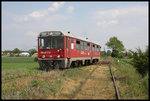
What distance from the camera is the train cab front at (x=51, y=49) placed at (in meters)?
14.5

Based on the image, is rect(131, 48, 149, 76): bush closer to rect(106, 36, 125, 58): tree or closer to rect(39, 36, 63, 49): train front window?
rect(39, 36, 63, 49): train front window

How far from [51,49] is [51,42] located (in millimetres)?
544

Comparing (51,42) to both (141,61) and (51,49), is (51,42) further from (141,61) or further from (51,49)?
(141,61)

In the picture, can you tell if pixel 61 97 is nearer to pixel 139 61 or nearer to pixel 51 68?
pixel 139 61

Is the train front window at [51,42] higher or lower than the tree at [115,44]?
lower

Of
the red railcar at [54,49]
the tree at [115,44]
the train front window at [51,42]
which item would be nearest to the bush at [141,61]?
the red railcar at [54,49]

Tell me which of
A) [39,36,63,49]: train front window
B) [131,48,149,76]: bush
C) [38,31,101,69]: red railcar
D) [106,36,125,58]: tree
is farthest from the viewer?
[106,36,125,58]: tree

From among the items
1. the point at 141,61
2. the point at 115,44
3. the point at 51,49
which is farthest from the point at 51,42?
the point at 115,44

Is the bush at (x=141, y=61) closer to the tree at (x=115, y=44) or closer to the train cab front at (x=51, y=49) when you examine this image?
the train cab front at (x=51, y=49)

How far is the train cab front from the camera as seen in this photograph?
14.5 meters

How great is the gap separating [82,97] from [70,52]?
8.79 m

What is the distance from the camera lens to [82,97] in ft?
22.4

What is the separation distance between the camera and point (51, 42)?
1480 cm

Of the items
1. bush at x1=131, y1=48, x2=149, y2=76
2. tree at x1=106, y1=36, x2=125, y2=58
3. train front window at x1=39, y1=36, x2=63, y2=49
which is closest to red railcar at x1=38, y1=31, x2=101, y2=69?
train front window at x1=39, y1=36, x2=63, y2=49
